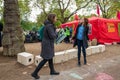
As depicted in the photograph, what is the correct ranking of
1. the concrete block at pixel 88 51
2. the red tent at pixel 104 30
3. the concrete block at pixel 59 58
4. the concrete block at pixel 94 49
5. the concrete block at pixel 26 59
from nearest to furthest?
1. the concrete block at pixel 26 59
2. the concrete block at pixel 59 58
3. the concrete block at pixel 88 51
4. the concrete block at pixel 94 49
5. the red tent at pixel 104 30

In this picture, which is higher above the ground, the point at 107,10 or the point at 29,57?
the point at 107,10

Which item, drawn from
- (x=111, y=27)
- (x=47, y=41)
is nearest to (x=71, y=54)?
(x=47, y=41)

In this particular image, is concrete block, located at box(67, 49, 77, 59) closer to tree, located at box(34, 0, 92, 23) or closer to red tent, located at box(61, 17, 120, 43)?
red tent, located at box(61, 17, 120, 43)

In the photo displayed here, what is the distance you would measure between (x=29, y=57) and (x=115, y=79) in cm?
308

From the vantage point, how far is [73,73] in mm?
7078

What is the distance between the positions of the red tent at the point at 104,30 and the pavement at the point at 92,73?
8411 mm

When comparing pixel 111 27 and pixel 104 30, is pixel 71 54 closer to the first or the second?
pixel 104 30

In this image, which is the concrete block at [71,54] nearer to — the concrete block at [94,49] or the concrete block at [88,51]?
the concrete block at [88,51]

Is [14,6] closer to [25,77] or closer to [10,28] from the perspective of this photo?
[10,28]

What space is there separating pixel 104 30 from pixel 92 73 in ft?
34.0

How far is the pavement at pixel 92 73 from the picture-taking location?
6523 millimetres

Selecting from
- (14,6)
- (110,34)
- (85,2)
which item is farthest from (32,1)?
(14,6)

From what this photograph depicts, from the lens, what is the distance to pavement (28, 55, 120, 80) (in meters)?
6.52

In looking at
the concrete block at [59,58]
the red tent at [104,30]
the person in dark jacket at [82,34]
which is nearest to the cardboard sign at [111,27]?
the red tent at [104,30]
